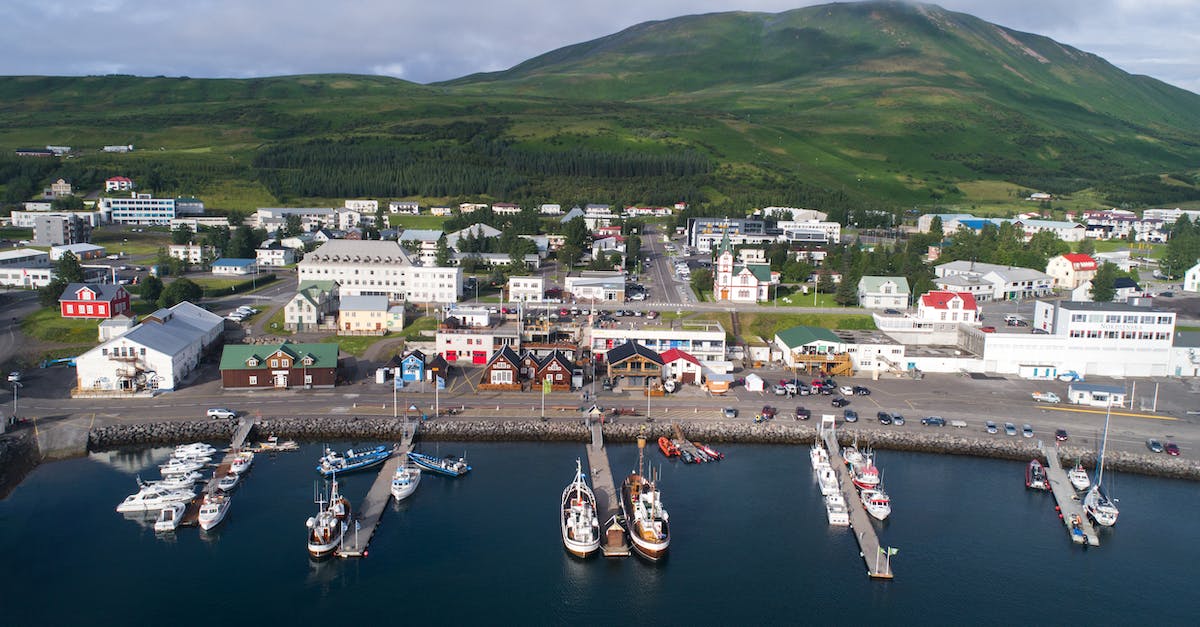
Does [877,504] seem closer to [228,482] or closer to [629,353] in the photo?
[629,353]

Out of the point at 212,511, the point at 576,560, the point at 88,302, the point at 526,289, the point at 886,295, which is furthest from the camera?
the point at 526,289

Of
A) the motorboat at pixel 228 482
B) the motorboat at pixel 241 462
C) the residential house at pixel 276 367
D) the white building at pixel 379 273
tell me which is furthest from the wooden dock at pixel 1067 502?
the white building at pixel 379 273

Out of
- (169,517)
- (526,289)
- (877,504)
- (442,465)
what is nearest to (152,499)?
(169,517)

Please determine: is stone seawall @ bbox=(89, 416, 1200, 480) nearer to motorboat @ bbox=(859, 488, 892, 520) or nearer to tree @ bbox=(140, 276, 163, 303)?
motorboat @ bbox=(859, 488, 892, 520)

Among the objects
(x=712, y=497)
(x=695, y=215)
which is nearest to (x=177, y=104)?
(x=695, y=215)

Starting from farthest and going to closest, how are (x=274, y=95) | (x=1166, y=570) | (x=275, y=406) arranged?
1. (x=274, y=95)
2. (x=275, y=406)
3. (x=1166, y=570)

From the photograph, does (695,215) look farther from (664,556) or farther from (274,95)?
(274,95)
